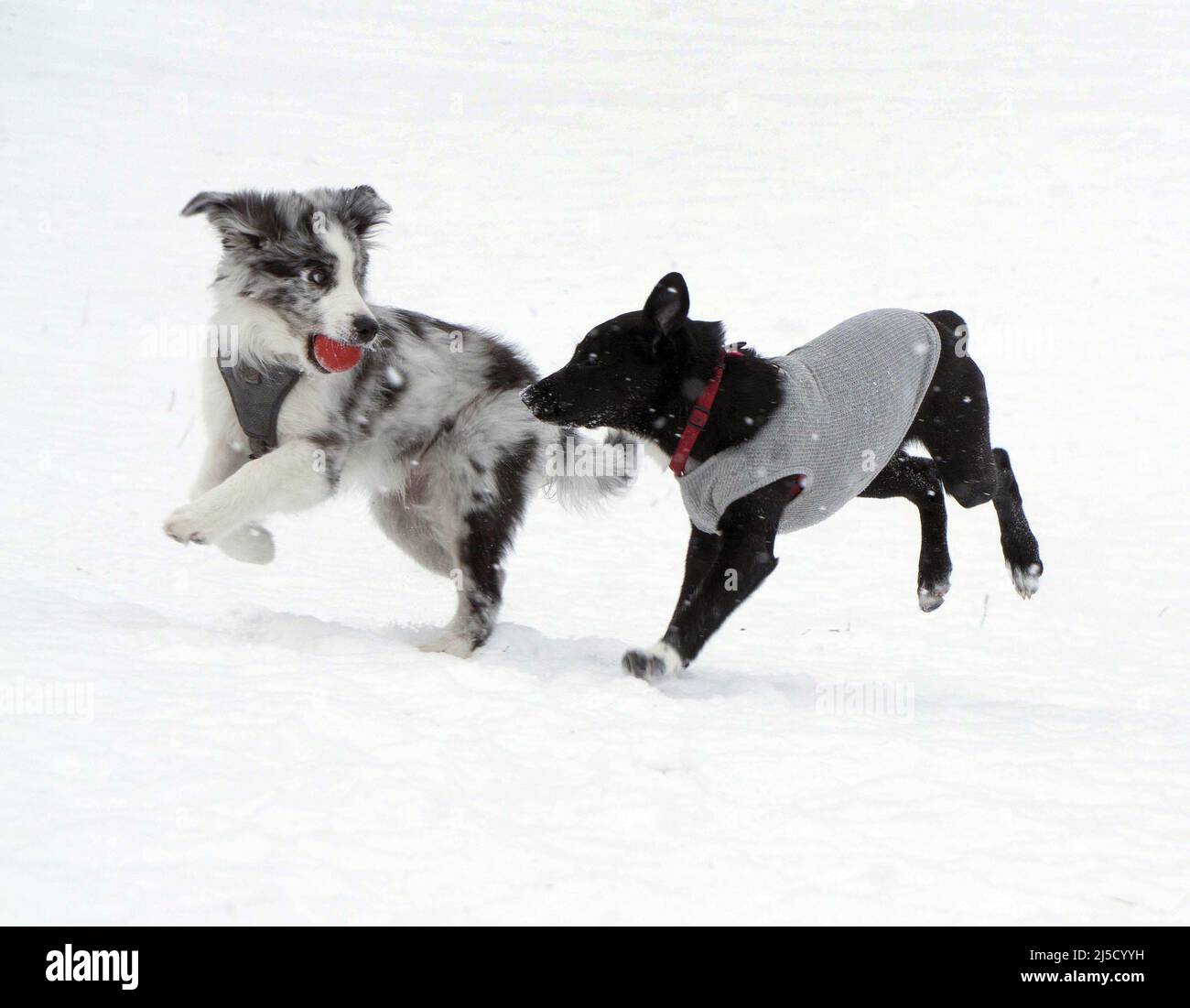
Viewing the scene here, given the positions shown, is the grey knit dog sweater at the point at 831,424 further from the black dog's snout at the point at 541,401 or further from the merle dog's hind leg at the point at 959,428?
the black dog's snout at the point at 541,401

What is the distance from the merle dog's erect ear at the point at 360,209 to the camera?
4.77 meters

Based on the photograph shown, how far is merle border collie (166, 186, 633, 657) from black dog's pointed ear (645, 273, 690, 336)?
0.94 m

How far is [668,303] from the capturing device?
4195mm

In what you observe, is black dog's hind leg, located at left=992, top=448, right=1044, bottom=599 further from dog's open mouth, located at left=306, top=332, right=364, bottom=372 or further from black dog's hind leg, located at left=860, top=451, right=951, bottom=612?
dog's open mouth, located at left=306, top=332, right=364, bottom=372

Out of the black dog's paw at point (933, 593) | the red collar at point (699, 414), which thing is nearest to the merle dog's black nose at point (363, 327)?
the red collar at point (699, 414)

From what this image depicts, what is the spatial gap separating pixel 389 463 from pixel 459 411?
A: 0.37 m

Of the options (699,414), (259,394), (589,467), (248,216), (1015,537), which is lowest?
(1015,537)

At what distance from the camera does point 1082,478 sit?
8680 millimetres

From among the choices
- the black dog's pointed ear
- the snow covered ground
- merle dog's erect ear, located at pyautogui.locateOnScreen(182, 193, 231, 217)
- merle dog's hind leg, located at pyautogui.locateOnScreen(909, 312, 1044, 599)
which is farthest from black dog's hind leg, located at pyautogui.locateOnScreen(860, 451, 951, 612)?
merle dog's erect ear, located at pyautogui.locateOnScreen(182, 193, 231, 217)

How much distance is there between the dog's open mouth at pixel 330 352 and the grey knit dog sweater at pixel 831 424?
4.50ft

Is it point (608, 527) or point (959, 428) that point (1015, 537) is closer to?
point (959, 428)

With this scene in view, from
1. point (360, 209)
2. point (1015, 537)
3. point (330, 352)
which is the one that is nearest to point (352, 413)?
point (330, 352)

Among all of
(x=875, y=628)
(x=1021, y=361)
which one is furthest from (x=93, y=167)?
(x=875, y=628)

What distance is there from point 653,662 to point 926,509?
169 centimetres
